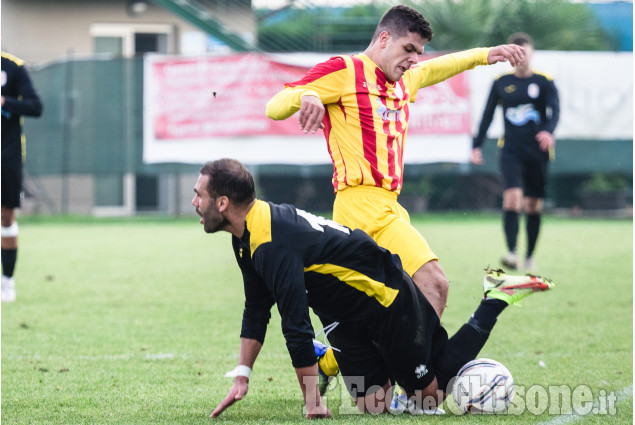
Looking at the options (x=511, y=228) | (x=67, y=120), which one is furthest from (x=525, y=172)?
(x=67, y=120)

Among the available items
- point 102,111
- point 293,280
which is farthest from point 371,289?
point 102,111

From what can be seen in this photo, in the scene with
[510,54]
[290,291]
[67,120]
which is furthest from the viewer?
[67,120]

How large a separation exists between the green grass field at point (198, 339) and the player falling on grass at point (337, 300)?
0.71 feet

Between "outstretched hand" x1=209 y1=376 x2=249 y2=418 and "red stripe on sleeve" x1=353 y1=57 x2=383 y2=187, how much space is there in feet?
5.36

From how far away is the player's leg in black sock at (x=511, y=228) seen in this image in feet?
36.3

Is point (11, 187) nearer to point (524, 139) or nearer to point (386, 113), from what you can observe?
point (386, 113)

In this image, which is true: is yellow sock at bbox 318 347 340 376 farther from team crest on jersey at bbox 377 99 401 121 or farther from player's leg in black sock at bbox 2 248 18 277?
player's leg in black sock at bbox 2 248 18 277

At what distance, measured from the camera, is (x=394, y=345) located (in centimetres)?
473

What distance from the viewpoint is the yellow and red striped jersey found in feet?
18.3

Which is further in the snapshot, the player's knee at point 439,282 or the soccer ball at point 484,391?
the player's knee at point 439,282

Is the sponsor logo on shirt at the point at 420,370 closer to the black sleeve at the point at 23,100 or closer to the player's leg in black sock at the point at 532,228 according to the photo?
the black sleeve at the point at 23,100

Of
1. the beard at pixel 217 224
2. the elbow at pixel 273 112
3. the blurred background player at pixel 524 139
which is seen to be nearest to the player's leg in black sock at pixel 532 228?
the blurred background player at pixel 524 139

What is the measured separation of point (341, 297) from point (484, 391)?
0.82 meters

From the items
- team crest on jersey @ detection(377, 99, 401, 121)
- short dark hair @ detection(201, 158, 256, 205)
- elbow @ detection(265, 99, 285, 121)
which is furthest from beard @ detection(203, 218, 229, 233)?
team crest on jersey @ detection(377, 99, 401, 121)
